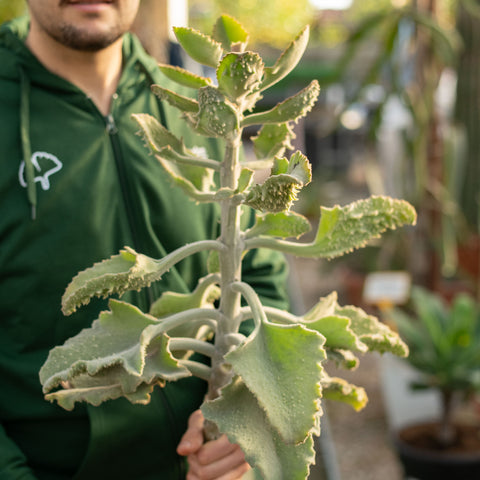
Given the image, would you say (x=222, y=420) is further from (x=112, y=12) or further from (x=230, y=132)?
(x=112, y=12)

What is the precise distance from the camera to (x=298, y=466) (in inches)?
28.3

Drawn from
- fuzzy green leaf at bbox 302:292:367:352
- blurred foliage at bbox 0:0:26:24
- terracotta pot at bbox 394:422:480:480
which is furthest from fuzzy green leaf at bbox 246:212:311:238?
blurred foliage at bbox 0:0:26:24

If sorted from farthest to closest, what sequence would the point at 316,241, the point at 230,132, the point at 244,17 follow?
the point at 244,17, the point at 316,241, the point at 230,132

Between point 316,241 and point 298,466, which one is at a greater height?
point 316,241

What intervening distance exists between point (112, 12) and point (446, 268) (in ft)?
9.23

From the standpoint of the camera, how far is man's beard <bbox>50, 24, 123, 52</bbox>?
46.2 inches

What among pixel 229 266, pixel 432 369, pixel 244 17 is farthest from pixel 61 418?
pixel 244 17

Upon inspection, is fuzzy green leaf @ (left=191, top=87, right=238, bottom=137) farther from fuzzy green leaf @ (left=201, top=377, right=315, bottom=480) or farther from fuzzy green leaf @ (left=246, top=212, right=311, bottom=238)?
fuzzy green leaf @ (left=201, top=377, right=315, bottom=480)

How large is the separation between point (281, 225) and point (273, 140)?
134 mm

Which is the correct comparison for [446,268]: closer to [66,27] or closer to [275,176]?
[66,27]

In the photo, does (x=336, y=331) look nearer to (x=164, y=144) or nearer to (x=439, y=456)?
(x=164, y=144)

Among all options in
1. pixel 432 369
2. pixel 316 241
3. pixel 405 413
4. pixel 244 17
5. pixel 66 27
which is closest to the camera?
pixel 316 241

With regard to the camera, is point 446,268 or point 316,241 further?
point 446,268

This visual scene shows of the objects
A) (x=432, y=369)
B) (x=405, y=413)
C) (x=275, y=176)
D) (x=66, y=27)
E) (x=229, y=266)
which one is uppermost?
(x=66, y=27)
